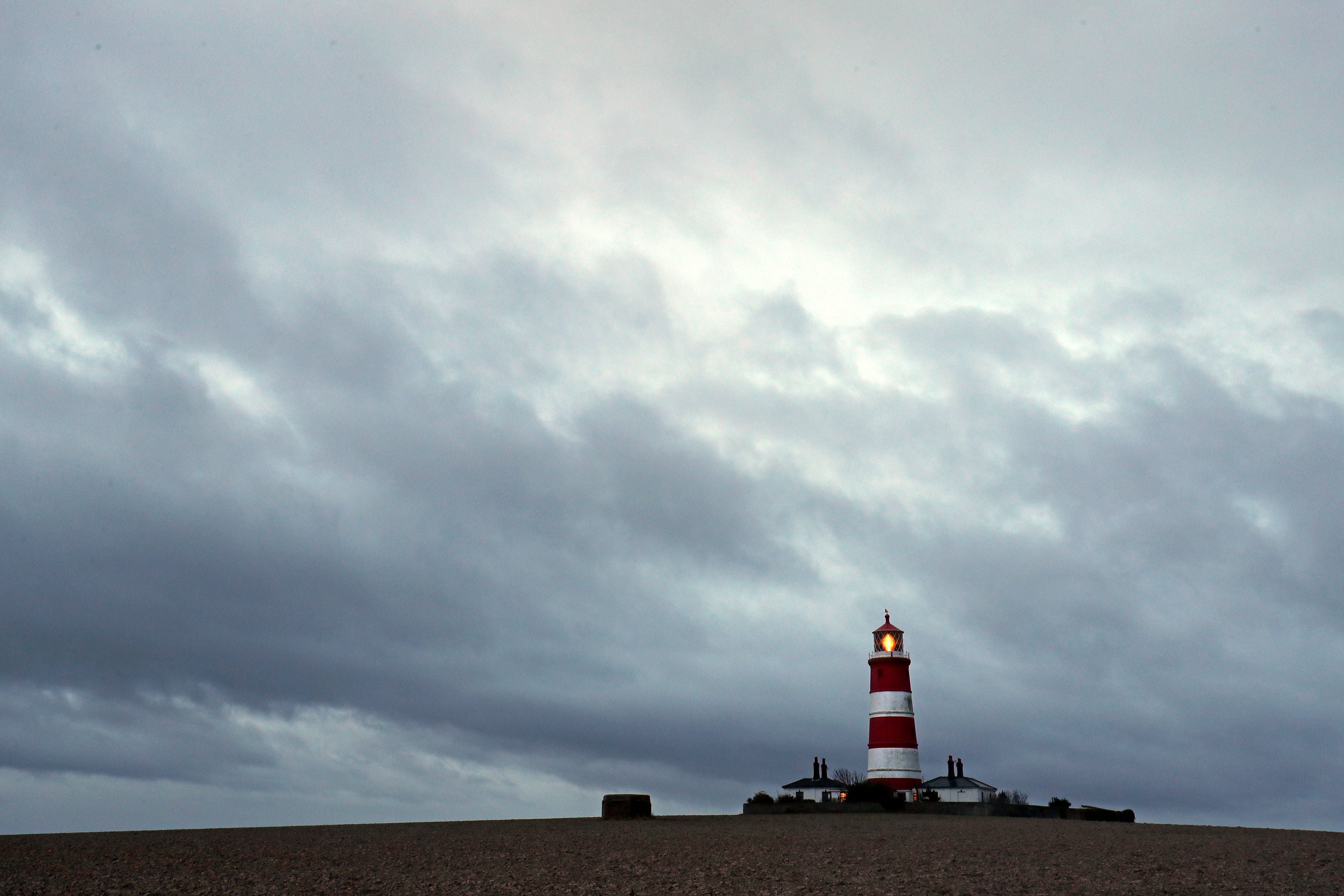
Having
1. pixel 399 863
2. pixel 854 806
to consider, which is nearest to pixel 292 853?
pixel 399 863

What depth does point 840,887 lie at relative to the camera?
64.1 ft

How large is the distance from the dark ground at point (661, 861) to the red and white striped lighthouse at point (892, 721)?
2217 cm

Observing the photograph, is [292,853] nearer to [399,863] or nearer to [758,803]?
[399,863]

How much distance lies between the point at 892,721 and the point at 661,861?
3473 cm

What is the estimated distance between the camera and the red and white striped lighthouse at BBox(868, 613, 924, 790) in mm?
54531

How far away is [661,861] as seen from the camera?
75.3ft

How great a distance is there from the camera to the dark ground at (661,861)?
19.7 meters

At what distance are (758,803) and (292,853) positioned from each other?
1193 inches

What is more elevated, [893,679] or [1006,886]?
[893,679]

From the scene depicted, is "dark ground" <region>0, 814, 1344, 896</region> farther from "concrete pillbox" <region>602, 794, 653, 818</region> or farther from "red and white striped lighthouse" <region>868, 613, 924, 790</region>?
"red and white striped lighthouse" <region>868, 613, 924, 790</region>

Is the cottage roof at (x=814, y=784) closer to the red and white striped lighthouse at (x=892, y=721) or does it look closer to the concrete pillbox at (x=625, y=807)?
the red and white striped lighthouse at (x=892, y=721)

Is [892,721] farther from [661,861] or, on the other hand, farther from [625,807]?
[661,861]

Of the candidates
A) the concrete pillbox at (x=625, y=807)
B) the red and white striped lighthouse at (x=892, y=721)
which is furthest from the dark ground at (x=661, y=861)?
the red and white striped lighthouse at (x=892, y=721)

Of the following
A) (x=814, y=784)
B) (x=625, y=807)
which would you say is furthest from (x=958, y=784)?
(x=625, y=807)
